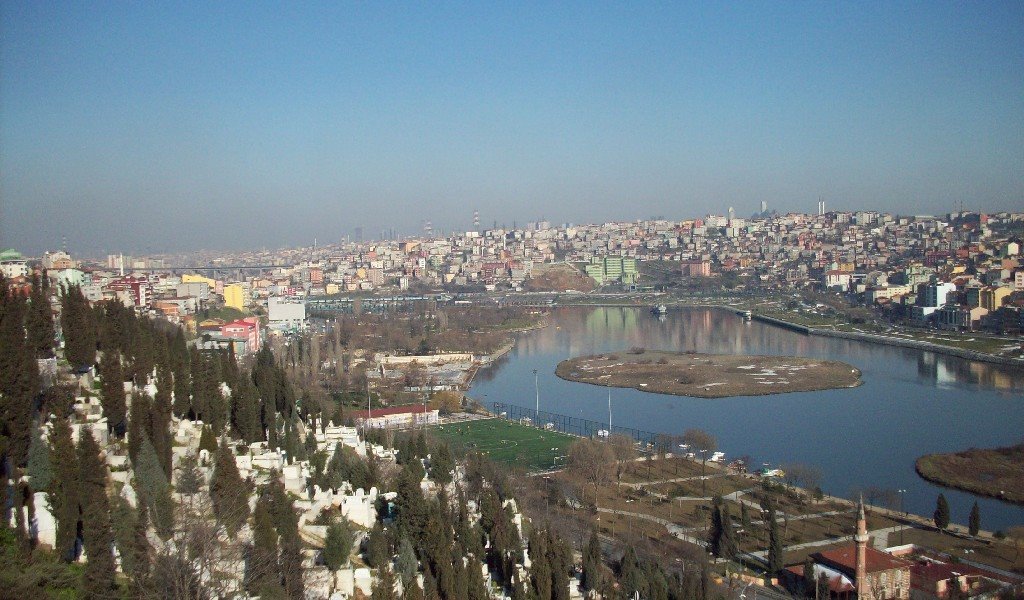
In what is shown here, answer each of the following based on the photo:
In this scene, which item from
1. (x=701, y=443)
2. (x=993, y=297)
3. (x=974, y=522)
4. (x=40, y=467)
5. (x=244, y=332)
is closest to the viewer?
(x=40, y=467)

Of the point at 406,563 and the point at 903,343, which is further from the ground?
the point at 406,563

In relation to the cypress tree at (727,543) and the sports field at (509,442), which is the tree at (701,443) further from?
the cypress tree at (727,543)

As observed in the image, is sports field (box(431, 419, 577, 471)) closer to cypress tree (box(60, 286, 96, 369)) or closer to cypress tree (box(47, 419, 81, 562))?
cypress tree (box(60, 286, 96, 369))

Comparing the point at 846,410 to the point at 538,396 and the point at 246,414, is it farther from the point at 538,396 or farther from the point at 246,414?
the point at 246,414

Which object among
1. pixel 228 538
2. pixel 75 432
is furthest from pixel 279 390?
pixel 228 538

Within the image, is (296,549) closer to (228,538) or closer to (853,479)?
(228,538)

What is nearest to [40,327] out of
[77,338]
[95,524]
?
[77,338]
